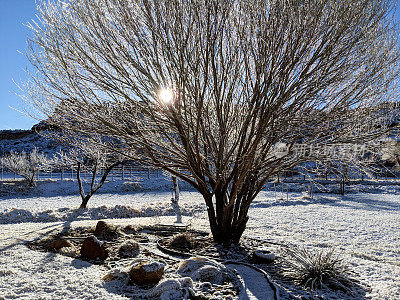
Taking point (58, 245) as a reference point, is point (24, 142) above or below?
above

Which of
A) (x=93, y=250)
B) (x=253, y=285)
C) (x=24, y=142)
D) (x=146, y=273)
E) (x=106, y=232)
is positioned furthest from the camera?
(x=24, y=142)

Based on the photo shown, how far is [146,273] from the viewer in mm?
3641

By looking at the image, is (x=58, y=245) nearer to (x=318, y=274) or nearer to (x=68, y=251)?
(x=68, y=251)

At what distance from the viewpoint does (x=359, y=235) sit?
8.53m

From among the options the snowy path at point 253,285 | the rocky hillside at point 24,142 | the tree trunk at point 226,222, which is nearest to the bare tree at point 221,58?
the tree trunk at point 226,222

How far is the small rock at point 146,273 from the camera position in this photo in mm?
3643

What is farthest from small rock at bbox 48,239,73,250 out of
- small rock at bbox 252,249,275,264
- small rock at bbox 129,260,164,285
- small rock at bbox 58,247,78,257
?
small rock at bbox 252,249,275,264

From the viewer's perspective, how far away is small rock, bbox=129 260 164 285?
3.64 meters

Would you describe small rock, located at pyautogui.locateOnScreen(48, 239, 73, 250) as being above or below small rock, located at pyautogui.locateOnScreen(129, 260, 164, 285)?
above

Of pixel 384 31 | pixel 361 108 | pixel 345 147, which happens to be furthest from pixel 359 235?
pixel 384 31

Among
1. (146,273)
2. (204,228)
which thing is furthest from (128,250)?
(204,228)

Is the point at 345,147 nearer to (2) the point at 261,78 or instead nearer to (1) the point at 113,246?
(2) the point at 261,78

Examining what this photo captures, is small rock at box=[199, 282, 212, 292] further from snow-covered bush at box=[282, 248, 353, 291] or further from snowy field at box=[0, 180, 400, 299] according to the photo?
snow-covered bush at box=[282, 248, 353, 291]

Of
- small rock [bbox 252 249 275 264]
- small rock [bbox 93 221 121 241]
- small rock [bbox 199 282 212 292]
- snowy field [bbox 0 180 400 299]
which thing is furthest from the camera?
small rock [bbox 93 221 121 241]
